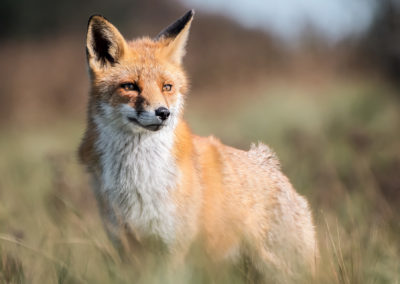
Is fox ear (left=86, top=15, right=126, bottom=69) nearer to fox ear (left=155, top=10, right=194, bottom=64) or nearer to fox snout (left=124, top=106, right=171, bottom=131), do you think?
fox ear (left=155, top=10, right=194, bottom=64)

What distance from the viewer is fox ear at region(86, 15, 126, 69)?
13.1 feet

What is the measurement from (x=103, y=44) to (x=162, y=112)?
39.7 inches

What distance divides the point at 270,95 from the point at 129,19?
10.4m

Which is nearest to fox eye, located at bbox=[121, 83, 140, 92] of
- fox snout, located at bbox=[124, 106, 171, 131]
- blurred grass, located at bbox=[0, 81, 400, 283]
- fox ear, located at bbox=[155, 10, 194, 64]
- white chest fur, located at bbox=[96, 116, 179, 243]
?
fox snout, located at bbox=[124, 106, 171, 131]

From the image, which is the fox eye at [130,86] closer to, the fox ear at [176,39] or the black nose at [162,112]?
the black nose at [162,112]

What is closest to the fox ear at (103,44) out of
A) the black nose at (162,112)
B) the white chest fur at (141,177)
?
the white chest fur at (141,177)

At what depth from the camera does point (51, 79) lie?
18.8 meters

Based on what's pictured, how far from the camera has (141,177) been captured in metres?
3.80

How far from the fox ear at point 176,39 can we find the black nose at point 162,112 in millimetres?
831

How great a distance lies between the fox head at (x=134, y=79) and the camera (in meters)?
3.77

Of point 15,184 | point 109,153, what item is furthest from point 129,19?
point 109,153

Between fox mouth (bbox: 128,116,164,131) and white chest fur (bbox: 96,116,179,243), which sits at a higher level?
fox mouth (bbox: 128,116,164,131)

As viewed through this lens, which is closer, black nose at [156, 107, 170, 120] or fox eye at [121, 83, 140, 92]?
black nose at [156, 107, 170, 120]

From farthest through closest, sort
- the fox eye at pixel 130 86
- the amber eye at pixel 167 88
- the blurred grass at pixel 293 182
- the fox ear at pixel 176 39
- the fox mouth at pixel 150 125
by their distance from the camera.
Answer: the fox ear at pixel 176 39 < the amber eye at pixel 167 88 < the fox eye at pixel 130 86 < the fox mouth at pixel 150 125 < the blurred grass at pixel 293 182
